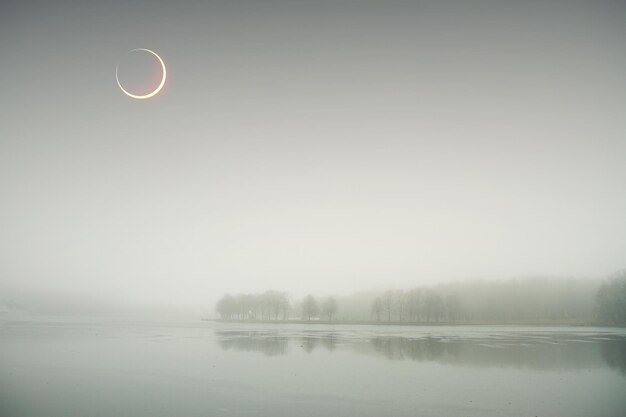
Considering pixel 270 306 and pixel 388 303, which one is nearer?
pixel 388 303

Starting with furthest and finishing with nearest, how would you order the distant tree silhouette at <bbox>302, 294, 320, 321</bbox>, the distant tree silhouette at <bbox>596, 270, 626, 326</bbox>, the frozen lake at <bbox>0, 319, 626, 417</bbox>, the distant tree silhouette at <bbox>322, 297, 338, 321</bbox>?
the distant tree silhouette at <bbox>302, 294, 320, 321</bbox> < the distant tree silhouette at <bbox>322, 297, 338, 321</bbox> < the distant tree silhouette at <bbox>596, 270, 626, 326</bbox> < the frozen lake at <bbox>0, 319, 626, 417</bbox>

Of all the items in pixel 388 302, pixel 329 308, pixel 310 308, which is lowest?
pixel 310 308

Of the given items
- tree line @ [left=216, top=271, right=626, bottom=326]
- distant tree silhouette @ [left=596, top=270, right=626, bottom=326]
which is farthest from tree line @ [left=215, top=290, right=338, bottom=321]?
distant tree silhouette @ [left=596, top=270, right=626, bottom=326]

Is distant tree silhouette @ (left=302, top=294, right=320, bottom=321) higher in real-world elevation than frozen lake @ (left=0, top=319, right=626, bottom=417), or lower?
lower

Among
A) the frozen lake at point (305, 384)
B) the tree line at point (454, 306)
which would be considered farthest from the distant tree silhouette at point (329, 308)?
the frozen lake at point (305, 384)

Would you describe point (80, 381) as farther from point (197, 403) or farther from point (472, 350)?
point (472, 350)

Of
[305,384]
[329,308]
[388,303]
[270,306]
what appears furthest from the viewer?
[270,306]

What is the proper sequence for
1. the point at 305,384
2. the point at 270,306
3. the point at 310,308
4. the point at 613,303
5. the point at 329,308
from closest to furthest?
the point at 305,384
the point at 613,303
the point at 329,308
the point at 310,308
the point at 270,306

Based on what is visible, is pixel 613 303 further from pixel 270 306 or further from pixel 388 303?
pixel 270 306

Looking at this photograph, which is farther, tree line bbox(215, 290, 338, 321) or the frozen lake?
tree line bbox(215, 290, 338, 321)

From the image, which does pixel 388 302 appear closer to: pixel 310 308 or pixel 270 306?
pixel 310 308

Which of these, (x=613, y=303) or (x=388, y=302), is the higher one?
(x=613, y=303)

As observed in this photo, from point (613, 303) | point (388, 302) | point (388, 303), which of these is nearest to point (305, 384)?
point (613, 303)

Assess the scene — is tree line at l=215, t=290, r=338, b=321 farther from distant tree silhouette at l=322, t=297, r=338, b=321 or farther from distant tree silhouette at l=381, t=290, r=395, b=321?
distant tree silhouette at l=381, t=290, r=395, b=321
